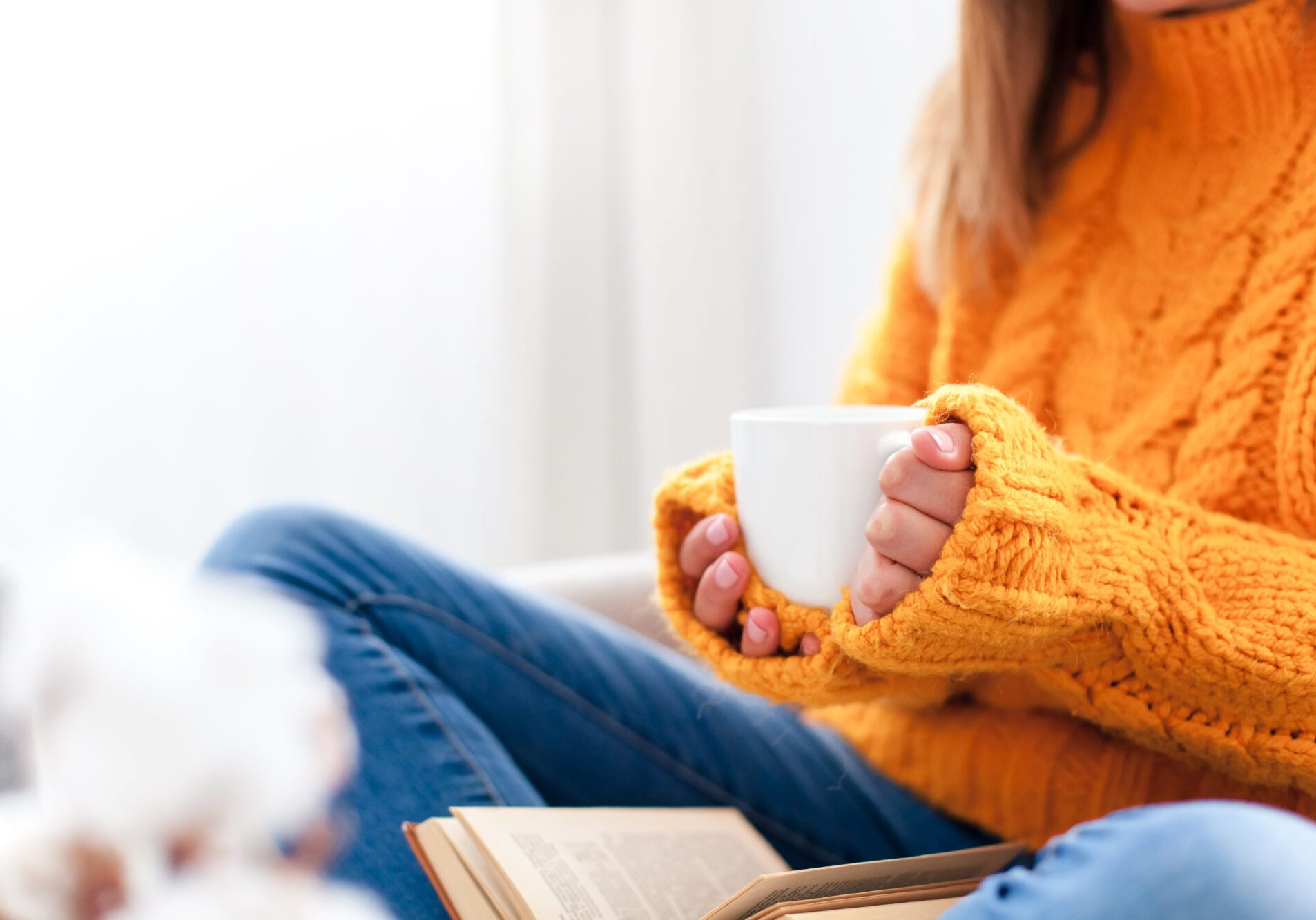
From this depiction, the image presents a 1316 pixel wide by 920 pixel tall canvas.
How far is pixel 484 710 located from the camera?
0.77 m

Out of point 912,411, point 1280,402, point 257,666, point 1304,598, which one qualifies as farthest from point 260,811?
point 1280,402

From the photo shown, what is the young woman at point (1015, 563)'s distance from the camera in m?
0.52

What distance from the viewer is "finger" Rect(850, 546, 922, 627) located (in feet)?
1.63

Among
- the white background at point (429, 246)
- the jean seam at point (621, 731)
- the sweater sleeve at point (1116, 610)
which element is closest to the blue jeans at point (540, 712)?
the jean seam at point (621, 731)

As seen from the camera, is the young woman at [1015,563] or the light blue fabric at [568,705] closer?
the young woman at [1015,563]

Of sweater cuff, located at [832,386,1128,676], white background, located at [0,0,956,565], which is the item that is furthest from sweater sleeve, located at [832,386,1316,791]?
white background, located at [0,0,956,565]

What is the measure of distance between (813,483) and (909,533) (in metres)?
0.05

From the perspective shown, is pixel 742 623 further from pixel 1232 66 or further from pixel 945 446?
pixel 1232 66

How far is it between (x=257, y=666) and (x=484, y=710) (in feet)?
1.88

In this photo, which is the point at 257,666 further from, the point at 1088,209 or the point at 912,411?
the point at 1088,209

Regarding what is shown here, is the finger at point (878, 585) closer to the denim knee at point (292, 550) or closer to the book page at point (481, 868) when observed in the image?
the book page at point (481, 868)

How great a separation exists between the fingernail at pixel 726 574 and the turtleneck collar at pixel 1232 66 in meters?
0.50

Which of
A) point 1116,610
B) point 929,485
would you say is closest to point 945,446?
point 929,485

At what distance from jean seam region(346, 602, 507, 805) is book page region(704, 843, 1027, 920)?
23 cm
